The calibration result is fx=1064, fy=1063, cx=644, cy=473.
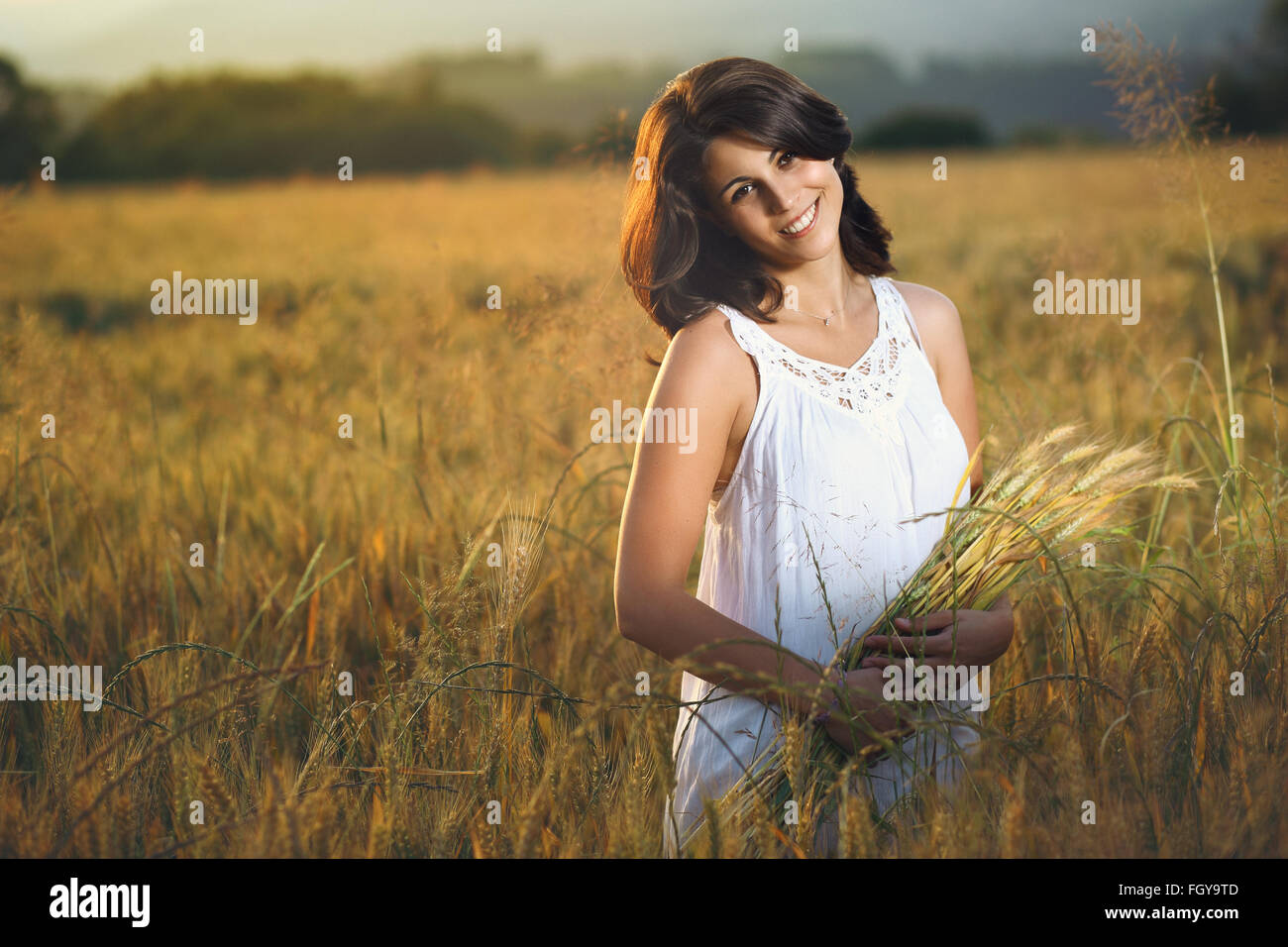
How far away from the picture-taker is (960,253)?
10539mm

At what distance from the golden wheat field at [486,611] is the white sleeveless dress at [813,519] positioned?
0.43 ft

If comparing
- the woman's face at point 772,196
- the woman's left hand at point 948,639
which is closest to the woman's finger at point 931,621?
the woman's left hand at point 948,639

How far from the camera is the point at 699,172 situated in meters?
1.66

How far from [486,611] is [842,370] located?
2.41ft

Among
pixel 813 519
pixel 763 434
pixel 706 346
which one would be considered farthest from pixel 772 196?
pixel 813 519

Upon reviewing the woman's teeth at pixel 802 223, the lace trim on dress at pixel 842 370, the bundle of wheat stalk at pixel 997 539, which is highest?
the woman's teeth at pixel 802 223

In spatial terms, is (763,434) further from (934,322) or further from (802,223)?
(934,322)

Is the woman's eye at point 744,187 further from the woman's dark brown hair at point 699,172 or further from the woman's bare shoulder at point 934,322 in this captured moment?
the woman's bare shoulder at point 934,322

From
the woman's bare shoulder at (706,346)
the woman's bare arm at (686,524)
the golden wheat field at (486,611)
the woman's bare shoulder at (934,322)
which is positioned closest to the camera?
the golden wheat field at (486,611)

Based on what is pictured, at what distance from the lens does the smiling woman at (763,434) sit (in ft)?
4.99

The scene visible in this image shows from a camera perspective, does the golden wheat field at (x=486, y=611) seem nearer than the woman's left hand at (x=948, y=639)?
Yes

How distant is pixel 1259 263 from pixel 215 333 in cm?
712

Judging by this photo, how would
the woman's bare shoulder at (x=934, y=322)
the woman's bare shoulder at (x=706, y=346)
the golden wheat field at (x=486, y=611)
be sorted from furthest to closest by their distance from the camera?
the woman's bare shoulder at (x=934, y=322) < the woman's bare shoulder at (x=706, y=346) < the golden wheat field at (x=486, y=611)
